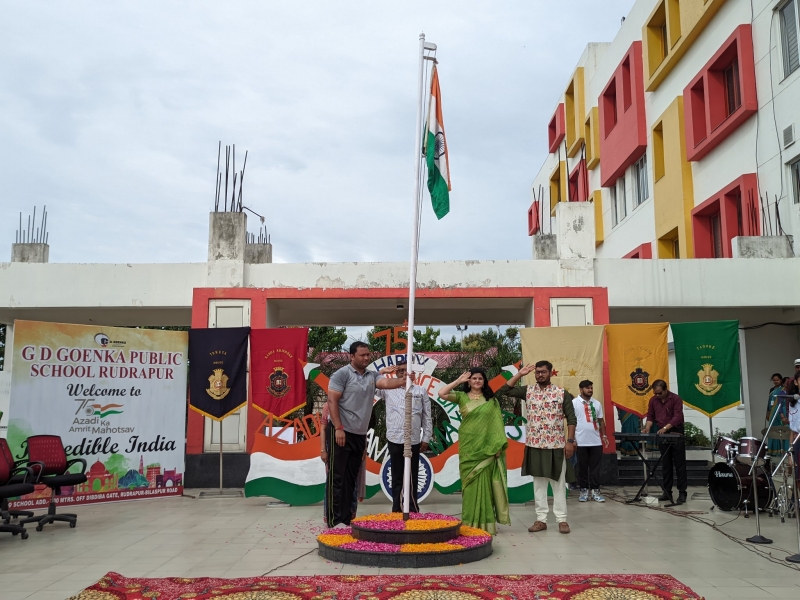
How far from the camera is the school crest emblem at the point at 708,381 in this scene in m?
9.84

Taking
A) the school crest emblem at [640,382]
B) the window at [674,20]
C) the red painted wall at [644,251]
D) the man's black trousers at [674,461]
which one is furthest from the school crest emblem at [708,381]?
the window at [674,20]

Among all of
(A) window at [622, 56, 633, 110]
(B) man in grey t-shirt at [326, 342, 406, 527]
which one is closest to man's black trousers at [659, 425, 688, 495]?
(B) man in grey t-shirt at [326, 342, 406, 527]

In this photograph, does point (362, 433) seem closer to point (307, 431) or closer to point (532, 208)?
point (307, 431)

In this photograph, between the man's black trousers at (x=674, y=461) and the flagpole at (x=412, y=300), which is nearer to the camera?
the flagpole at (x=412, y=300)

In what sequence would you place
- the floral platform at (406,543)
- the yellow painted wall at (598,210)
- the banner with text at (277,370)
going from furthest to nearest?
the yellow painted wall at (598,210) < the banner with text at (277,370) < the floral platform at (406,543)

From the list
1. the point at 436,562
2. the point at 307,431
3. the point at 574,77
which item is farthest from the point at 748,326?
the point at 574,77

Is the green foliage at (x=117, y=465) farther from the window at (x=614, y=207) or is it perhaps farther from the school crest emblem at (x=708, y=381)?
the window at (x=614, y=207)

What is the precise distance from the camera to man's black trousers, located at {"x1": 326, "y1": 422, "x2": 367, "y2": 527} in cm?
632

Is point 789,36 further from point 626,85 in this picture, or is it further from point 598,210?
point 598,210

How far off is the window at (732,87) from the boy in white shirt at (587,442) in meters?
8.70

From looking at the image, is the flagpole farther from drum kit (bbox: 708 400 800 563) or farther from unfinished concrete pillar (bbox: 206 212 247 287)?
unfinished concrete pillar (bbox: 206 212 247 287)

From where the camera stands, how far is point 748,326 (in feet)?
44.7

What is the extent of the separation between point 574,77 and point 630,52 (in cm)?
563

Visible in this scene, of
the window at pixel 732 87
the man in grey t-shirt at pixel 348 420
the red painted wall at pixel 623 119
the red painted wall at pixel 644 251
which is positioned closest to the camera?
the man in grey t-shirt at pixel 348 420
